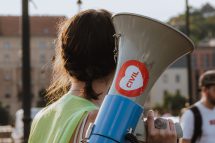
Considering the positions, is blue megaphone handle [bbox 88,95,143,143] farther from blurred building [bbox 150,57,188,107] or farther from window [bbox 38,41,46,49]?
window [bbox 38,41,46,49]

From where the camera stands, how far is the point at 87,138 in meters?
2.00

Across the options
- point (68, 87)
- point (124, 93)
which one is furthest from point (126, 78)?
point (68, 87)

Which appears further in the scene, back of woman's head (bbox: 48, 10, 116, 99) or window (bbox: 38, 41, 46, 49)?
window (bbox: 38, 41, 46, 49)

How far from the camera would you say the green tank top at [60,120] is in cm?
211

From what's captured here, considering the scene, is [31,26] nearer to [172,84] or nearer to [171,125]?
[172,84]

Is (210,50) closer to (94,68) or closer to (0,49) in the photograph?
(0,49)

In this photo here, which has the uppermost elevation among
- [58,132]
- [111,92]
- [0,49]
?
[111,92]

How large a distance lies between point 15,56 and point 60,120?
9379cm

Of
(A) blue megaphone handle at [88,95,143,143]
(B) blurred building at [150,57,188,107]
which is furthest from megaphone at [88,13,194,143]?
(B) blurred building at [150,57,188,107]

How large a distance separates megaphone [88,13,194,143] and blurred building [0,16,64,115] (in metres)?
90.6

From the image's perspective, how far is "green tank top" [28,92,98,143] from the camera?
211 centimetres

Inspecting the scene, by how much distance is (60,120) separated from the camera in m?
2.19

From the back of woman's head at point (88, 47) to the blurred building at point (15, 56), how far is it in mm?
90322

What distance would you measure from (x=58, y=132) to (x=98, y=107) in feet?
0.48
